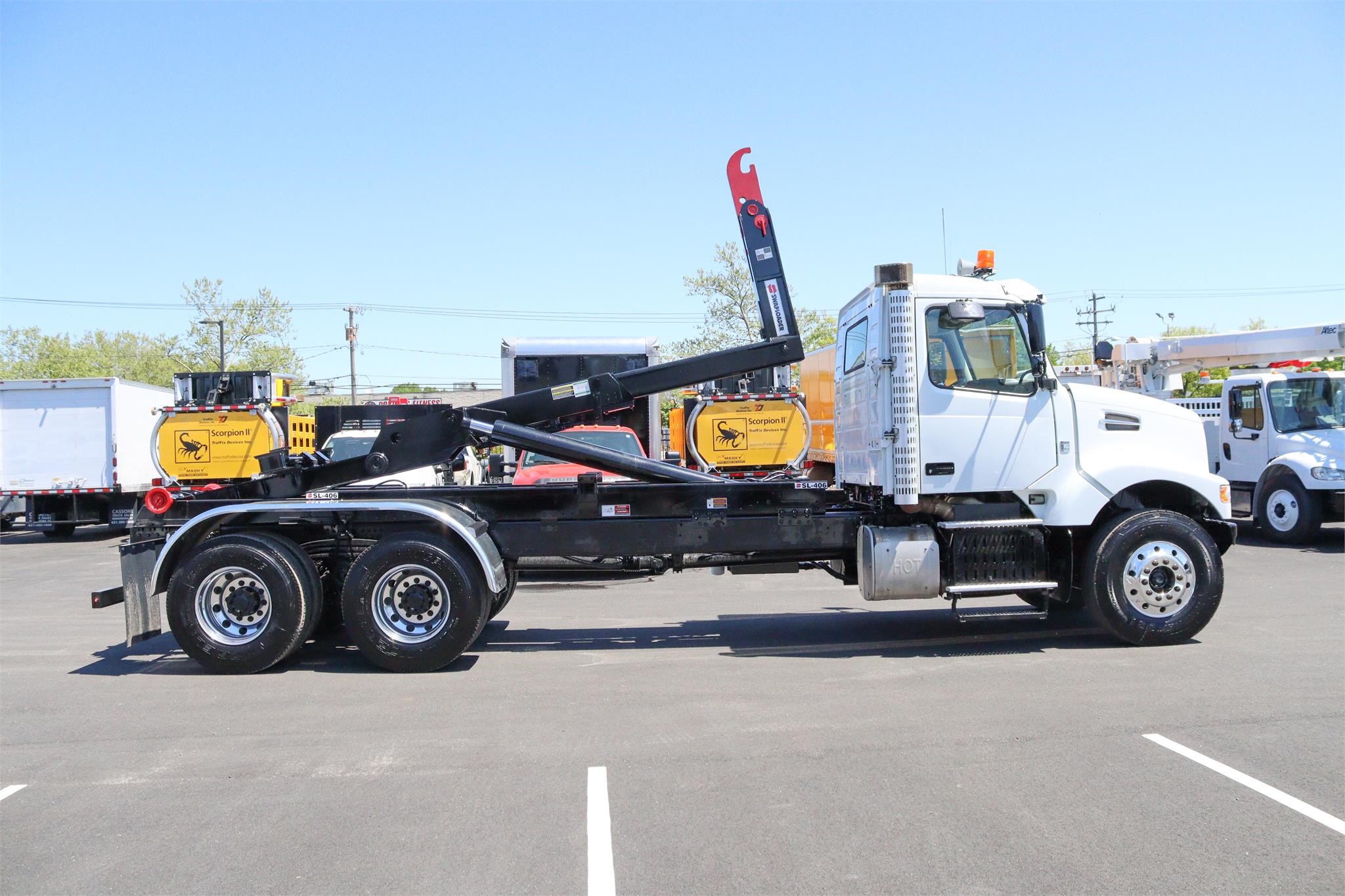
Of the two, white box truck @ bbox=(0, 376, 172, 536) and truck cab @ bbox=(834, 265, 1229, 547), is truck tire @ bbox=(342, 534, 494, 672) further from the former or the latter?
white box truck @ bbox=(0, 376, 172, 536)

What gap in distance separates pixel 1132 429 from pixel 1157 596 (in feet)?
4.51

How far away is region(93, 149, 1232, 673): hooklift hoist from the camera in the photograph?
25.0 feet

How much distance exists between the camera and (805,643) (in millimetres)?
8461

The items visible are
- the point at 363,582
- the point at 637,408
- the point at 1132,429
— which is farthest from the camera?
the point at 637,408

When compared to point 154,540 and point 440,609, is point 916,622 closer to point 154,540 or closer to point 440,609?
point 440,609

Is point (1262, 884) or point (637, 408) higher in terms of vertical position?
point (637, 408)

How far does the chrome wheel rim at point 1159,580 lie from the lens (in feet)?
25.8

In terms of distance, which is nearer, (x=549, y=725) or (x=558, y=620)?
(x=549, y=725)

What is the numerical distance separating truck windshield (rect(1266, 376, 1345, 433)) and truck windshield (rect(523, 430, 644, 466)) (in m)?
10.5

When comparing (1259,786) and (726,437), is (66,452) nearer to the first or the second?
(726,437)

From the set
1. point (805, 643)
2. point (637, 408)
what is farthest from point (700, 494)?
point (637, 408)

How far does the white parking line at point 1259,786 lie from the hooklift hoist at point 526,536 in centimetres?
244

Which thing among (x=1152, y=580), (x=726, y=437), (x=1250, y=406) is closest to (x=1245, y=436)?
(x=1250, y=406)

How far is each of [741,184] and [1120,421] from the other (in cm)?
385
